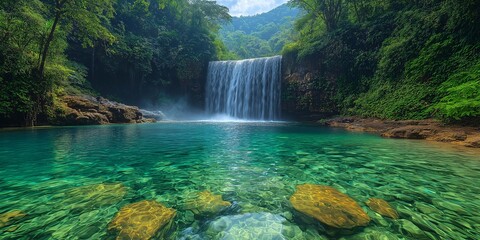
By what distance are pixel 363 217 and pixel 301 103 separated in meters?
19.1

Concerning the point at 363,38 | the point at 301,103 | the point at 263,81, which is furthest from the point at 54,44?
the point at 363,38

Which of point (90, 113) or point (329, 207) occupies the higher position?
point (90, 113)

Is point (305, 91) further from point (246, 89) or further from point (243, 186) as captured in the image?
point (243, 186)

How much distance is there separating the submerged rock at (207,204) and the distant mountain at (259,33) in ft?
115

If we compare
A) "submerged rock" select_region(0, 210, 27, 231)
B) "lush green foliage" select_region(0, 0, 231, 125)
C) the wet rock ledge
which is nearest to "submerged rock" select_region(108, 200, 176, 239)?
"submerged rock" select_region(0, 210, 27, 231)

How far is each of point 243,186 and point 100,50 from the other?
2563cm

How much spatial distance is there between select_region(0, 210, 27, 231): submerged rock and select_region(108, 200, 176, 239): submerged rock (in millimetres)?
981

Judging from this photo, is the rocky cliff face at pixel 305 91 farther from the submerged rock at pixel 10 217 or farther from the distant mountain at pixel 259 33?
the submerged rock at pixel 10 217

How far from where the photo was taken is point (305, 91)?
66.9ft

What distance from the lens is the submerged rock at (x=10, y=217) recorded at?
2.12 m

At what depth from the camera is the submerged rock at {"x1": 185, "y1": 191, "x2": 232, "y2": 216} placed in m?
2.50

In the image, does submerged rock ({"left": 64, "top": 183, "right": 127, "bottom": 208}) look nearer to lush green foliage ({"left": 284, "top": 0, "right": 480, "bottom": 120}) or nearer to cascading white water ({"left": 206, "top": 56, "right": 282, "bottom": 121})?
lush green foliage ({"left": 284, "top": 0, "right": 480, "bottom": 120})

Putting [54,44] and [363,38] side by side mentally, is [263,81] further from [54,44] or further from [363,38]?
[54,44]

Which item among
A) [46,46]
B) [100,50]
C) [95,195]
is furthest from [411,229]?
[100,50]
